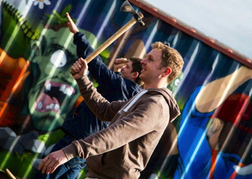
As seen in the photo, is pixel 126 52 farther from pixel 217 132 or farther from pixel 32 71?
pixel 217 132

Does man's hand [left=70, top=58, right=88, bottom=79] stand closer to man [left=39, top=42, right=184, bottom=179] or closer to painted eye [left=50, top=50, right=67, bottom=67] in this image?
man [left=39, top=42, right=184, bottom=179]

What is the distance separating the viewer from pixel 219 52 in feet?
17.2

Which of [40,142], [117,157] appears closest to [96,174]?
[117,157]

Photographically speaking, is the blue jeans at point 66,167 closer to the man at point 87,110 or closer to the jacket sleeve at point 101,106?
the man at point 87,110

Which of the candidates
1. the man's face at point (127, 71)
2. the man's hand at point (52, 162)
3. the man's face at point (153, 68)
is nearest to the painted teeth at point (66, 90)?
the man's face at point (127, 71)

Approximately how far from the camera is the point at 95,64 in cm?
319

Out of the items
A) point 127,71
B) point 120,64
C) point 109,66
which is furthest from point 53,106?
point 127,71

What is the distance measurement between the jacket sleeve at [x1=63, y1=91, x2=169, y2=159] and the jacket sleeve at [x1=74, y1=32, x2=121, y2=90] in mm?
1130

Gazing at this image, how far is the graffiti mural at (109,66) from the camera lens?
4375 mm

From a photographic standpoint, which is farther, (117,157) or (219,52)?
(219,52)

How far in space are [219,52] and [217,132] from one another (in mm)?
1055

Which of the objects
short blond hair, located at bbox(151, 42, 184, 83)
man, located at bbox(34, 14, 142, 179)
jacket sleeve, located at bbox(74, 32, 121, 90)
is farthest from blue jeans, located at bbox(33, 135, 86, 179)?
short blond hair, located at bbox(151, 42, 184, 83)

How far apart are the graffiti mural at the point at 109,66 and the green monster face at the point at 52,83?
0.04ft

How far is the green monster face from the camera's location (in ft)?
14.5
